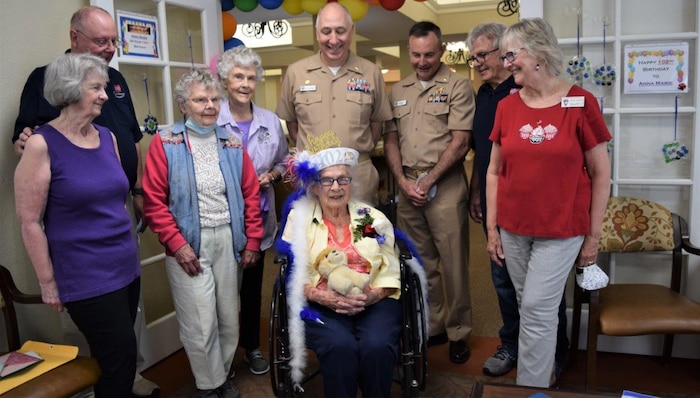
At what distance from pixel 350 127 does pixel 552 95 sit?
1031 millimetres

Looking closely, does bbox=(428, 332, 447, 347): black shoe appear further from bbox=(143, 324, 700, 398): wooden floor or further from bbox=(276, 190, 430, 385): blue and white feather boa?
bbox=(276, 190, 430, 385): blue and white feather boa

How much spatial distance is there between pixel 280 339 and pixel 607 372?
64.6 inches

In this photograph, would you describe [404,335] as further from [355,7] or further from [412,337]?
[355,7]

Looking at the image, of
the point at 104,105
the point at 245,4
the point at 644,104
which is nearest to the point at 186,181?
the point at 104,105

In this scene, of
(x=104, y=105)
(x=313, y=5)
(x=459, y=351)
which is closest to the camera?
(x=104, y=105)

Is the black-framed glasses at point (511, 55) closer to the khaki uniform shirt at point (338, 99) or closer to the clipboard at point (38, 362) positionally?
the khaki uniform shirt at point (338, 99)

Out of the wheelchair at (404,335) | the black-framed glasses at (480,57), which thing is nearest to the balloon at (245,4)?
the black-framed glasses at (480,57)

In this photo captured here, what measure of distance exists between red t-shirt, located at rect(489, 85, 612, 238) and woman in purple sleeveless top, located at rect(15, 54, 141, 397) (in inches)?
57.5

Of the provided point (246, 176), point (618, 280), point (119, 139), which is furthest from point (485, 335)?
point (119, 139)

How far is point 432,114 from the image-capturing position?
280 centimetres

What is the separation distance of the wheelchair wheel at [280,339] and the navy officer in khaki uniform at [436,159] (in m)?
0.98

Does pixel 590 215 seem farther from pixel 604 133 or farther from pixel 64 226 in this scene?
pixel 64 226

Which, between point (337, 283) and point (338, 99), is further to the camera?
point (338, 99)

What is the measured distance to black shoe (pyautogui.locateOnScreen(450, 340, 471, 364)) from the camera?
286cm
